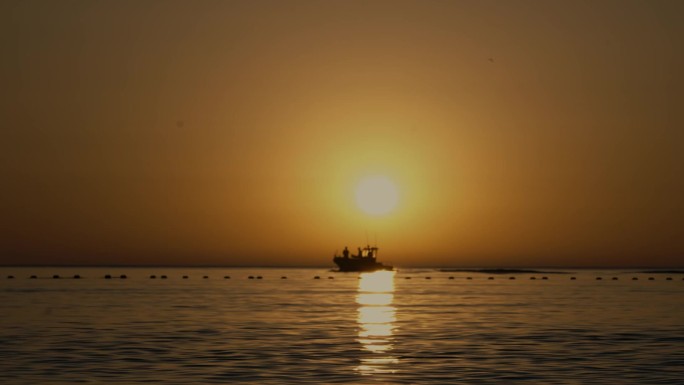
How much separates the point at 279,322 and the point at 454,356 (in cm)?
2517

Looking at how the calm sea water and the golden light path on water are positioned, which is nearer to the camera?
the calm sea water

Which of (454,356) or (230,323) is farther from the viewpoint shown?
(230,323)

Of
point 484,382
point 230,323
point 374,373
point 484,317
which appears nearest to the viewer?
point 484,382

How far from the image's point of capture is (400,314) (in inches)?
3162

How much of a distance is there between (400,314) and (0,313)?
3085 cm

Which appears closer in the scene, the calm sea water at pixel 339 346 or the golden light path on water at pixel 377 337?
the calm sea water at pixel 339 346

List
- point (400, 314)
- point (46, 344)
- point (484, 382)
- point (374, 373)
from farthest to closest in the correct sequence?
point (400, 314), point (46, 344), point (374, 373), point (484, 382)

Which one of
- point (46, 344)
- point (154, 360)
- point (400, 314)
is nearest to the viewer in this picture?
point (154, 360)

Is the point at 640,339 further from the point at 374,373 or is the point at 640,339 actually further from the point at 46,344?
the point at 46,344

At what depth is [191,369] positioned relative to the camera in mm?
39781

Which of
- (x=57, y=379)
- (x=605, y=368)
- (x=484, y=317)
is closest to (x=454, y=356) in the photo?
(x=605, y=368)

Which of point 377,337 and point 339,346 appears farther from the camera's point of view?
point 377,337

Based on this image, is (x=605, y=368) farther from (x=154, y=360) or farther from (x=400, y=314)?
(x=400, y=314)

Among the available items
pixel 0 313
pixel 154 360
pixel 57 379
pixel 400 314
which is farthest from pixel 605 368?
pixel 0 313
